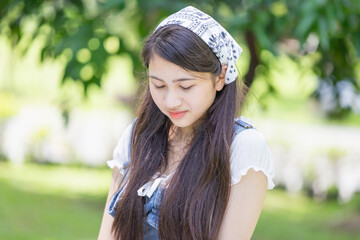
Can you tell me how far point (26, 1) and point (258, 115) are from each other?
71.0 inches

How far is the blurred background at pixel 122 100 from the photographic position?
10.7ft

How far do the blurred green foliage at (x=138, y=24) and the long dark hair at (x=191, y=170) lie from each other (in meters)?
1.06

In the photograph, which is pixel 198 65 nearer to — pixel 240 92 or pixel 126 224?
pixel 240 92

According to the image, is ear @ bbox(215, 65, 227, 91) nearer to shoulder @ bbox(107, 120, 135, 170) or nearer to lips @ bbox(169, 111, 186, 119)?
lips @ bbox(169, 111, 186, 119)

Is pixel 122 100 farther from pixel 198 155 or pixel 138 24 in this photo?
pixel 198 155

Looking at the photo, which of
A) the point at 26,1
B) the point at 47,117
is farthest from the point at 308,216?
the point at 26,1

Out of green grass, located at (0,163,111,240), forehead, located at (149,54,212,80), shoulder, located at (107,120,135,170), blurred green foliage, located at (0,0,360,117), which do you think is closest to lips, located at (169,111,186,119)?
forehead, located at (149,54,212,80)

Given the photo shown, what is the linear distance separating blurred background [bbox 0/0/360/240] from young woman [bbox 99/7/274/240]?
266 mm

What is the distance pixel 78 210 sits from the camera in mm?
7051

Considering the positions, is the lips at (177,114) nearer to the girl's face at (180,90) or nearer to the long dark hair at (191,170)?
the girl's face at (180,90)

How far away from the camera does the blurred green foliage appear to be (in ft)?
10.3

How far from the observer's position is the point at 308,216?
740 cm

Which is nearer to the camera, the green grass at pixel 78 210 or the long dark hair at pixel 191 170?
the long dark hair at pixel 191 170

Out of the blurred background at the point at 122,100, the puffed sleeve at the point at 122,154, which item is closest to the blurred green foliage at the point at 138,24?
the blurred background at the point at 122,100
